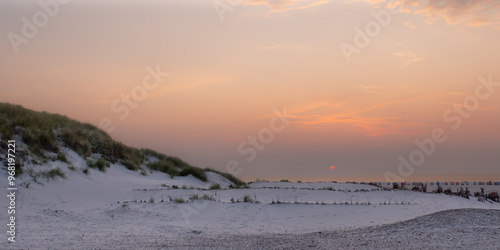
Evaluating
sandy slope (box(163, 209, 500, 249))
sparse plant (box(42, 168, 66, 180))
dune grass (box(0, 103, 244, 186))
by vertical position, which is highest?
dune grass (box(0, 103, 244, 186))

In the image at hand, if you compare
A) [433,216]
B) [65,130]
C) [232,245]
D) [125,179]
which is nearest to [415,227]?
[433,216]

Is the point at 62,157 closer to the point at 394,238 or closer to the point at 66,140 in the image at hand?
the point at 66,140

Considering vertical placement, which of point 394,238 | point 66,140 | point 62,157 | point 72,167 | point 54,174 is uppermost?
point 66,140

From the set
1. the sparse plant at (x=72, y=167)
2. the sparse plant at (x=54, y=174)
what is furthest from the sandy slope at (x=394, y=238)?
the sparse plant at (x=72, y=167)

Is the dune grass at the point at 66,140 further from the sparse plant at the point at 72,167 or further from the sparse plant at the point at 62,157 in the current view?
the sparse plant at the point at 72,167

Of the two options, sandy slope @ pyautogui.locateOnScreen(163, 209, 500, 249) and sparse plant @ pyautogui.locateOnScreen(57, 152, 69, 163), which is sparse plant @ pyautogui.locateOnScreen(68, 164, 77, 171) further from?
sandy slope @ pyautogui.locateOnScreen(163, 209, 500, 249)

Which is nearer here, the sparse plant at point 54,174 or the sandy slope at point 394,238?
the sandy slope at point 394,238

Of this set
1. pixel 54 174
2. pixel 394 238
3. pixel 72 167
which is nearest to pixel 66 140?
pixel 72 167

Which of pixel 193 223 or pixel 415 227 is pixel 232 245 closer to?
pixel 193 223

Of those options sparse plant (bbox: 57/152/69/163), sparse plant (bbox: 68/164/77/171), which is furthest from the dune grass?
sparse plant (bbox: 68/164/77/171)

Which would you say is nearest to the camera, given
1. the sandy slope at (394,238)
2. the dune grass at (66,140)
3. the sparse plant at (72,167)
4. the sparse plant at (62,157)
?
the sandy slope at (394,238)

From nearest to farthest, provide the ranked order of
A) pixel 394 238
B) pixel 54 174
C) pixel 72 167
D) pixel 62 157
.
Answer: pixel 394 238, pixel 54 174, pixel 72 167, pixel 62 157

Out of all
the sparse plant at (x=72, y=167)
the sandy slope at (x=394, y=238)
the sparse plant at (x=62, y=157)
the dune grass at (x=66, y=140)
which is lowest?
the sandy slope at (x=394, y=238)

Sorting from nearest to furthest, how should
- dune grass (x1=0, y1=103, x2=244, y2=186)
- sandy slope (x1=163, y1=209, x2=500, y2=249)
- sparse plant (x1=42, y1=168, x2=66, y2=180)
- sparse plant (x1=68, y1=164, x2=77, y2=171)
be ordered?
sandy slope (x1=163, y1=209, x2=500, y2=249) → sparse plant (x1=42, y1=168, x2=66, y2=180) → sparse plant (x1=68, y1=164, x2=77, y2=171) → dune grass (x1=0, y1=103, x2=244, y2=186)
